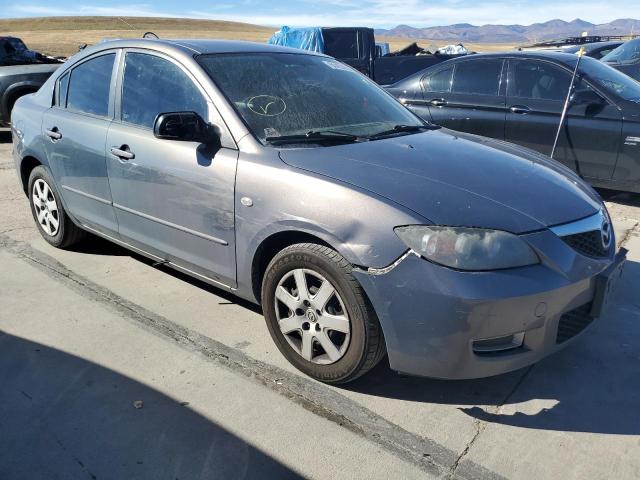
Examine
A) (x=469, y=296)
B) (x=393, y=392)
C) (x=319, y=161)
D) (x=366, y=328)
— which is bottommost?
(x=393, y=392)

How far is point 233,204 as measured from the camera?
2.99 meters

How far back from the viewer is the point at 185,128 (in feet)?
9.91

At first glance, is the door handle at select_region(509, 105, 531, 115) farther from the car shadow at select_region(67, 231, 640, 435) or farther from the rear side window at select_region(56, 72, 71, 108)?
the rear side window at select_region(56, 72, 71, 108)

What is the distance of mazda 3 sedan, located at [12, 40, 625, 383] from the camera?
2.42 metres

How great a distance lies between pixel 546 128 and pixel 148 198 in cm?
441

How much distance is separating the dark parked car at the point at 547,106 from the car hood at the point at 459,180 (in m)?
2.94

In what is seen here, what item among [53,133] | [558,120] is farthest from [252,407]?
[558,120]

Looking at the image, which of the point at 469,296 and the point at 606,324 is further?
the point at 606,324

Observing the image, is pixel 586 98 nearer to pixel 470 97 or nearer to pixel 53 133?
pixel 470 97

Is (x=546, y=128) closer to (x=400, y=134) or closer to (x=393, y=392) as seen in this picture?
(x=400, y=134)

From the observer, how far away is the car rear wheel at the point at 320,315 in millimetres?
2564

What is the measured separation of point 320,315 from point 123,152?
174cm

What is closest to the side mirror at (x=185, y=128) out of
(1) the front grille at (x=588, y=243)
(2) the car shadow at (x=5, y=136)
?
(1) the front grille at (x=588, y=243)

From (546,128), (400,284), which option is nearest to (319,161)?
(400,284)
